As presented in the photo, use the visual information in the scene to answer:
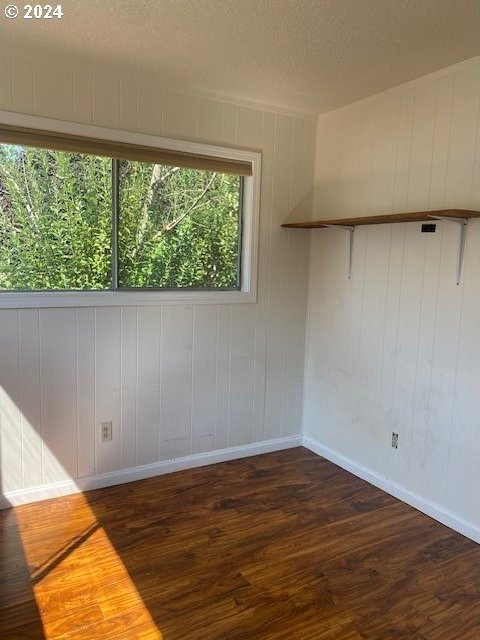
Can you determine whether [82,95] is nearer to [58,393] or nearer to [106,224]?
[106,224]

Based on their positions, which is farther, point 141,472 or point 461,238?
point 141,472

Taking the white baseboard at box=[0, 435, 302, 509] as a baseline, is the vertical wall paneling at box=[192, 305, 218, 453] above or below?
above

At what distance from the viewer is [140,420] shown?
10.5ft

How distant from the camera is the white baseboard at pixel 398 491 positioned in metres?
2.65

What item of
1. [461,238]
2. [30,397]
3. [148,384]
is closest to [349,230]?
[461,238]

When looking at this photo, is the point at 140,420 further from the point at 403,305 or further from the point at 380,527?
the point at 403,305

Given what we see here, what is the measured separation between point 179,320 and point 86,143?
47.2 inches

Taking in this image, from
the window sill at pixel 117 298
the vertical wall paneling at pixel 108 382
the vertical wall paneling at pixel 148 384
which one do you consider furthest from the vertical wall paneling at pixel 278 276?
the vertical wall paneling at pixel 108 382

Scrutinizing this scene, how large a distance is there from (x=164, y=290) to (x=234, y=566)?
1.68 m

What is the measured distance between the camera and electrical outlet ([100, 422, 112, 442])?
3.08 meters

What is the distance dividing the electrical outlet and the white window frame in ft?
2.45

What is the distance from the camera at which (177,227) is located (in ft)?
10.6

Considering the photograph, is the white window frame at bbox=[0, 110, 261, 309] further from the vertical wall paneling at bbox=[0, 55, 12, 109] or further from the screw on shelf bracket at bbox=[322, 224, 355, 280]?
the screw on shelf bracket at bbox=[322, 224, 355, 280]

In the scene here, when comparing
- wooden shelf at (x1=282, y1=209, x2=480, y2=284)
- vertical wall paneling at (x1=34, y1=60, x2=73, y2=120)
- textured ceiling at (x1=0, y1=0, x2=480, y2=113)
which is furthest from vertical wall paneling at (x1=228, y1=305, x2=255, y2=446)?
vertical wall paneling at (x1=34, y1=60, x2=73, y2=120)
